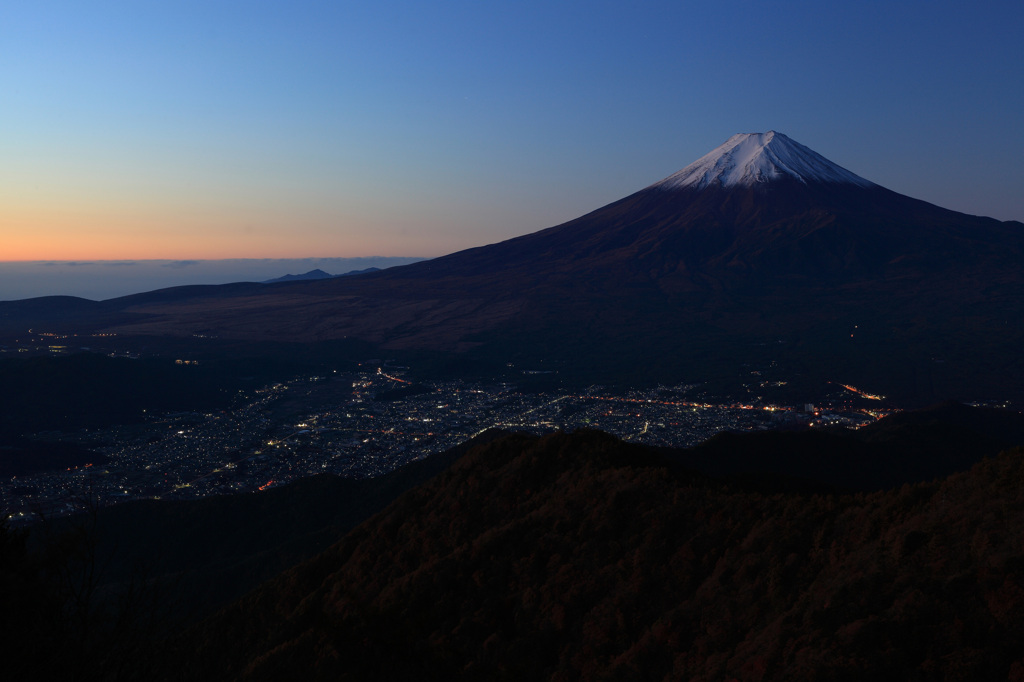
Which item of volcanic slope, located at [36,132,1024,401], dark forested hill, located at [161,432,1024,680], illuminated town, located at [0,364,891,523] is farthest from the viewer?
volcanic slope, located at [36,132,1024,401]

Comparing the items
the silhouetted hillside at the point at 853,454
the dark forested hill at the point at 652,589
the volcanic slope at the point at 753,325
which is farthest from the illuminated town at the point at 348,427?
the dark forested hill at the point at 652,589

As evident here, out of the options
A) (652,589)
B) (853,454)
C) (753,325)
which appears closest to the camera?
(652,589)

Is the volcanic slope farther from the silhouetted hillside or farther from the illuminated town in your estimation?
the silhouetted hillside

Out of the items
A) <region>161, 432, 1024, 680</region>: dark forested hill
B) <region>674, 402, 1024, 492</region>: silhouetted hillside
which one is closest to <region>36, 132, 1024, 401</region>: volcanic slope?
<region>674, 402, 1024, 492</region>: silhouetted hillside

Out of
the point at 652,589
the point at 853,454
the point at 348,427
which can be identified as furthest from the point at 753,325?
the point at 652,589

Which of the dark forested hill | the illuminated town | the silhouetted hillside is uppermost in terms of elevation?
the dark forested hill

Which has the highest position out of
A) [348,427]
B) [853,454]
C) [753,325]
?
[753,325]

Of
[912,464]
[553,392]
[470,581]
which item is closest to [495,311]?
[553,392]

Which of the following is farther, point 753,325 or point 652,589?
point 753,325

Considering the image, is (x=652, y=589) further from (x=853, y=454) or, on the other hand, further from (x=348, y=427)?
(x=348, y=427)

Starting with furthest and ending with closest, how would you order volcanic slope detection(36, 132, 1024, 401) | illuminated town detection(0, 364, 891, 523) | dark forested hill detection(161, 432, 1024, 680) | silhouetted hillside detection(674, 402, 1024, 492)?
volcanic slope detection(36, 132, 1024, 401)
illuminated town detection(0, 364, 891, 523)
silhouetted hillside detection(674, 402, 1024, 492)
dark forested hill detection(161, 432, 1024, 680)
